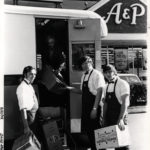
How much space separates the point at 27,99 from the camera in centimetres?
390

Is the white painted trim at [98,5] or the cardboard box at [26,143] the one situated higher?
the white painted trim at [98,5]

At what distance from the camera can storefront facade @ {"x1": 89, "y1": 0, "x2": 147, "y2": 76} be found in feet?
20.0

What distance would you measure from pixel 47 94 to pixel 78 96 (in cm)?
51

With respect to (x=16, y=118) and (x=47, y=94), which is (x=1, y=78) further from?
(x=47, y=94)

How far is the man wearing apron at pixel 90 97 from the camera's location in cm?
412

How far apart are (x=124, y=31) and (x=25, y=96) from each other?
13.9ft

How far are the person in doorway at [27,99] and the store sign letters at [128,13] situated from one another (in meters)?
2.61

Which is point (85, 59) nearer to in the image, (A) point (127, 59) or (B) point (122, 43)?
(A) point (127, 59)

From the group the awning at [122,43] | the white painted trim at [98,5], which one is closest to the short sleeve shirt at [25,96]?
the white painted trim at [98,5]

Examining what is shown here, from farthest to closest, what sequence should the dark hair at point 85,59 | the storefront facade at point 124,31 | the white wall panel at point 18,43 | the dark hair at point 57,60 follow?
1. the storefront facade at point 124,31
2. the dark hair at point 57,60
3. the dark hair at point 85,59
4. the white wall panel at point 18,43

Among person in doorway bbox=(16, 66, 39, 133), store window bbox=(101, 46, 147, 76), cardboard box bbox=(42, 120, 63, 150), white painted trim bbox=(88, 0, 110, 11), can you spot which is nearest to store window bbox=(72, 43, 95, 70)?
person in doorway bbox=(16, 66, 39, 133)

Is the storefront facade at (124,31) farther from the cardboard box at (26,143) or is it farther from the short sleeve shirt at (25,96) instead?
the cardboard box at (26,143)

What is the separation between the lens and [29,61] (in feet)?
13.6

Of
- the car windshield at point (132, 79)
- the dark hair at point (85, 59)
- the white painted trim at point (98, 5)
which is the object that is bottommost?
the car windshield at point (132, 79)
